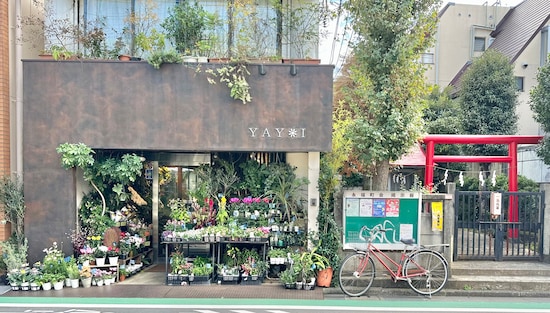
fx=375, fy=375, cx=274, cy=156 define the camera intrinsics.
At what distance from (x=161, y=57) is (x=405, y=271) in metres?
6.62

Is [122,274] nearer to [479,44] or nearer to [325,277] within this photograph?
[325,277]

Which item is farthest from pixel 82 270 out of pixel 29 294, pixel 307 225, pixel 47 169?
pixel 307 225

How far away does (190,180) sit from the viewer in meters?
9.80

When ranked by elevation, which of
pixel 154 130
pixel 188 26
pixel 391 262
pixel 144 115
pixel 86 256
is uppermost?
pixel 188 26

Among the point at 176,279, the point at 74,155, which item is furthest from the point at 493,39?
the point at 74,155

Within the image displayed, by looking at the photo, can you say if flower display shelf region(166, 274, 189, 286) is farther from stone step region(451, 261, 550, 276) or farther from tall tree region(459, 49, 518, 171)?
tall tree region(459, 49, 518, 171)

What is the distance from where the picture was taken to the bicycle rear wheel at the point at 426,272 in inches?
292

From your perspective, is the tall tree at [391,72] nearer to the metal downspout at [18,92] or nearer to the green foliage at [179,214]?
the green foliage at [179,214]

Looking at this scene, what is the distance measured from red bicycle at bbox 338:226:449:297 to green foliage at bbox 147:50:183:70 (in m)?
5.46

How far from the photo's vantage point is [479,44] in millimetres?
26172

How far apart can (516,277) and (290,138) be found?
562 centimetres

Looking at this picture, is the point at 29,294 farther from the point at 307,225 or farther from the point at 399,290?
the point at 399,290

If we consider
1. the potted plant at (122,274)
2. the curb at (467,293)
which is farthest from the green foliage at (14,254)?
the curb at (467,293)

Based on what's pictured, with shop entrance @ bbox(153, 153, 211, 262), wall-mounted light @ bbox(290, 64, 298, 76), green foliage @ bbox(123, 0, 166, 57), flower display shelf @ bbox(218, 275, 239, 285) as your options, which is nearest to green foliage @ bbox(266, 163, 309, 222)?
flower display shelf @ bbox(218, 275, 239, 285)
